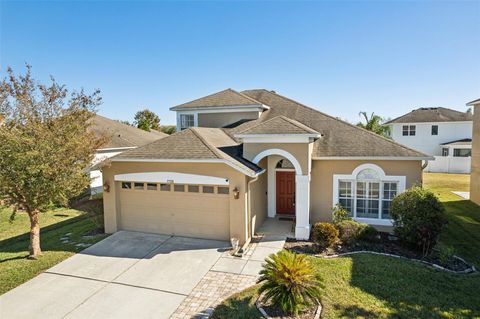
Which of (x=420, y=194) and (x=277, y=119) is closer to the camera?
(x=420, y=194)

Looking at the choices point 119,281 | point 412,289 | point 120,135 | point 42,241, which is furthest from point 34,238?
point 120,135

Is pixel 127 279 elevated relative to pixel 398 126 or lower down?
lower down

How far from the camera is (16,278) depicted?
374 inches

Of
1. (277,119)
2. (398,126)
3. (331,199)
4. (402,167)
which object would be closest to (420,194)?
(402,167)

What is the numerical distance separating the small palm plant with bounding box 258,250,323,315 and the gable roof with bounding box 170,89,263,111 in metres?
13.0

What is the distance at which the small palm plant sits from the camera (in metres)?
7.07

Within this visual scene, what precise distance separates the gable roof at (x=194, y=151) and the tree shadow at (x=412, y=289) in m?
5.68

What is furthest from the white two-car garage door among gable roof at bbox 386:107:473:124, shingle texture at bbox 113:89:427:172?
gable roof at bbox 386:107:473:124

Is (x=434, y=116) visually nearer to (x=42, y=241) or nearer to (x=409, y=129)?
(x=409, y=129)

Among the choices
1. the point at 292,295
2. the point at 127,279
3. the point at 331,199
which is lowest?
the point at 127,279

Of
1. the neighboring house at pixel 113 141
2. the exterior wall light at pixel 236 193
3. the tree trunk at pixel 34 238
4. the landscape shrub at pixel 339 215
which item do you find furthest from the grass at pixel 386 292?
the neighboring house at pixel 113 141

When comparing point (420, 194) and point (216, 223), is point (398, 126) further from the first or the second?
point (216, 223)

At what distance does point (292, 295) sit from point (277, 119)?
8.92 m

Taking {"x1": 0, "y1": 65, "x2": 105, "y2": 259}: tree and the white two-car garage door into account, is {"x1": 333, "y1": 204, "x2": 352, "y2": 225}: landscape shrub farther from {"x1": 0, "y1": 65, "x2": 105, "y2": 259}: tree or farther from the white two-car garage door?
{"x1": 0, "y1": 65, "x2": 105, "y2": 259}: tree
